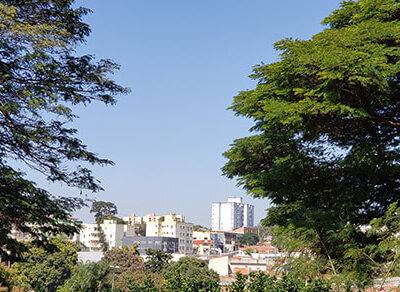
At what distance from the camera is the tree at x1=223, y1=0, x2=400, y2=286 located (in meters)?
8.80

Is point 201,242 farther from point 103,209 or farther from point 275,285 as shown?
point 275,285

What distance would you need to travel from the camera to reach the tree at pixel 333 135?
8.80m

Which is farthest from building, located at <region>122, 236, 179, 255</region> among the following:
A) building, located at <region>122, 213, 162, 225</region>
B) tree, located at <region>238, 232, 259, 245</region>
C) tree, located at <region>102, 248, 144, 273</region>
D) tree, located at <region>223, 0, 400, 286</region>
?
tree, located at <region>223, 0, 400, 286</region>

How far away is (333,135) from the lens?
11.7 meters

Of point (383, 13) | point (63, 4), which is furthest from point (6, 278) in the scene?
Answer: point (383, 13)

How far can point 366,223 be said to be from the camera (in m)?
11.8

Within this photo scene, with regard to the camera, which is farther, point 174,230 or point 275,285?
point 174,230

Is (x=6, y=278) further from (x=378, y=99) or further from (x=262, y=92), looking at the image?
(x=378, y=99)

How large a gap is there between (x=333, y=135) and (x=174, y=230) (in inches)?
3720

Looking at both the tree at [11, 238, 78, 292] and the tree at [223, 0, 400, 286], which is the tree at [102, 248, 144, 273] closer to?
the tree at [11, 238, 78, 292]

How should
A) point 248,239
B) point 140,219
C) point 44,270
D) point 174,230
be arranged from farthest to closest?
1. point 248,239
2. point 140,219
3. point 174,230
4. point 44,270

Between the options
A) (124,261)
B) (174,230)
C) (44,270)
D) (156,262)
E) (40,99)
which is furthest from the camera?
(174,230)

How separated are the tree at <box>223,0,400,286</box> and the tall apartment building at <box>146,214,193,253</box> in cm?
9172

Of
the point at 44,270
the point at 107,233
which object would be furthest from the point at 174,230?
the point at 44,270
